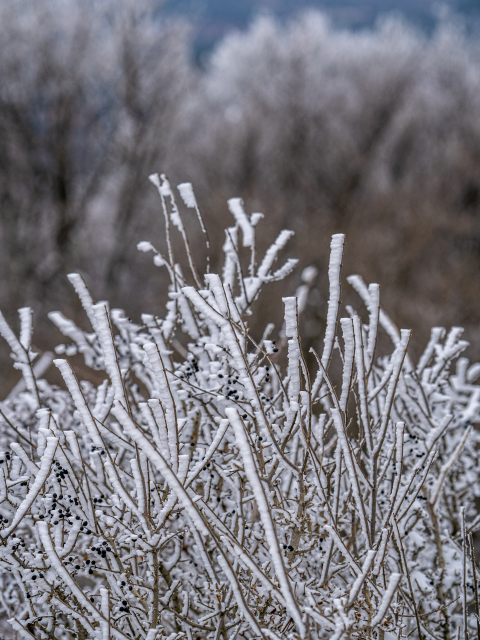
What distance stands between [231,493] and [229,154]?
49.6 feet

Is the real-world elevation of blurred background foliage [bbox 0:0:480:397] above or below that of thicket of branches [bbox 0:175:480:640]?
above

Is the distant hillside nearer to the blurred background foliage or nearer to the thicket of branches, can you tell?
the blurred background foliage

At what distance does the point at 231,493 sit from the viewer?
7.18ft

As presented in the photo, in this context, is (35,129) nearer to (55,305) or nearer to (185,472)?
(55,305)

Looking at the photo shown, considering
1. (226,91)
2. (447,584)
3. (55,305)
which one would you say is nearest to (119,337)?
(447,584)

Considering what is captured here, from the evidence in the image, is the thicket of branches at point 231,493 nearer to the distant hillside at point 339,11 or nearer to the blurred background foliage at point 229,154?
the blurred background foliage at point 229,154

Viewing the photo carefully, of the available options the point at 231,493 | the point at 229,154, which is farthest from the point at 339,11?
the point at 231,493

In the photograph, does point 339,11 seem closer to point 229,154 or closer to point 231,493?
point 229,154

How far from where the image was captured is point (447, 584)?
227cm

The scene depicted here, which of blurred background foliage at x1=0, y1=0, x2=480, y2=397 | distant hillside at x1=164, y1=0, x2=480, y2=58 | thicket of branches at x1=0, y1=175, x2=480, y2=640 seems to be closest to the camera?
thicket of branches at x1=0, y1=175, x2=480, y2=640

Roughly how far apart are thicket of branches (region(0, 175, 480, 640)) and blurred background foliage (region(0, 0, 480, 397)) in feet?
25.2

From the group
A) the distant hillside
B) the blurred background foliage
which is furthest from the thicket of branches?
the distant hillside

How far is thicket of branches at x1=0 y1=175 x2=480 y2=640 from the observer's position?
1436 mm

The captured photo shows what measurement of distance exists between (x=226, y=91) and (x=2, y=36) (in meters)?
9.86
